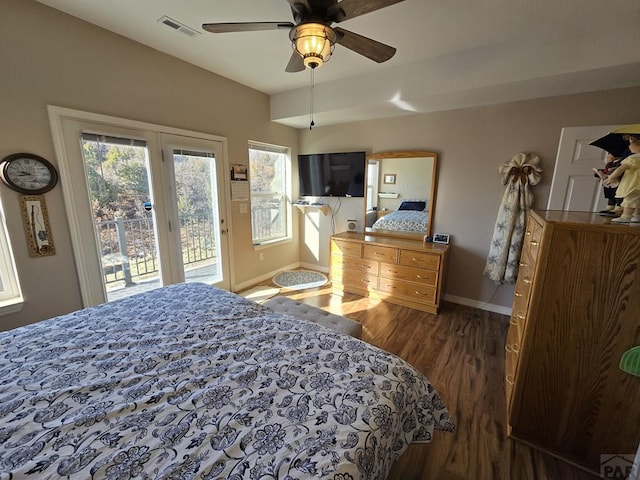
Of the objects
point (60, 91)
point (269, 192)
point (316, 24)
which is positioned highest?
point (316, 24)

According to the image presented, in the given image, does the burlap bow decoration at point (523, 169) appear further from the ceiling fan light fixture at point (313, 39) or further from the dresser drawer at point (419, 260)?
the ceiling fan light fixture at point (313, 39)

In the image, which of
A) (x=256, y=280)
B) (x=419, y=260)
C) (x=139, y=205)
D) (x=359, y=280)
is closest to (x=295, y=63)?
(x=139, y=205)

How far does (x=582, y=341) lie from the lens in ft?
4.26

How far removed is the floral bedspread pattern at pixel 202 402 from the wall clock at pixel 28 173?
1.11 metres

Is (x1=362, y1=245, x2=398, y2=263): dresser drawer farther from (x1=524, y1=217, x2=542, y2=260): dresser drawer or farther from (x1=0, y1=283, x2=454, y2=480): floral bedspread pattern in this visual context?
(x1=0, y1=283, x2=454, y2=480): floral bedspread pattern

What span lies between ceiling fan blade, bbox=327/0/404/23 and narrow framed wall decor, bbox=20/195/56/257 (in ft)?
7.86

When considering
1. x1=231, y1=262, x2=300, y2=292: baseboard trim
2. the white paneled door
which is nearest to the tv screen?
x1=231, y1=262, x2=300, y2=292: baseboard trim

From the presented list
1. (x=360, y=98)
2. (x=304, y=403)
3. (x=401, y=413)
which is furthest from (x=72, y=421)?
(x=360, y=98)

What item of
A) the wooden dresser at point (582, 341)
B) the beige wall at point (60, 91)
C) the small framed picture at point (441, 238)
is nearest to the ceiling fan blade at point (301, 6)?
the wooden dresser at point (582, 341)

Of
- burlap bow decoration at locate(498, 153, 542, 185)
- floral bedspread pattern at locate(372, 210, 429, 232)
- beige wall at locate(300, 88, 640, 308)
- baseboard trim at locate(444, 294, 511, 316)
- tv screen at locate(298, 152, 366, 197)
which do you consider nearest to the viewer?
beige wall at locate(300, 88, 640, 308)

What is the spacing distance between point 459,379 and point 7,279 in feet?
11.3

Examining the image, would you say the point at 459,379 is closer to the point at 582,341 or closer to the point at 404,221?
the point at 582,341

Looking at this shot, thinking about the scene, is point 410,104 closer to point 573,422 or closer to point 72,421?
point 573,422

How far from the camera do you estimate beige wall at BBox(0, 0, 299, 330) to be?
69.9 inches
